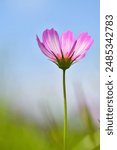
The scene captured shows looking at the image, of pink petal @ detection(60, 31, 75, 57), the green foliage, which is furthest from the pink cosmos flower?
the green foliage

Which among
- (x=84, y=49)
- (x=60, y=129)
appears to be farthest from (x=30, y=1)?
(x=60, y=129)

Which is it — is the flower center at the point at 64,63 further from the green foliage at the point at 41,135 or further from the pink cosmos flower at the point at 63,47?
the green foliage at the point at 41,135

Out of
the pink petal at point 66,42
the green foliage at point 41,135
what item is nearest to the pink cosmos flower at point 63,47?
the pink petal at point 66,42

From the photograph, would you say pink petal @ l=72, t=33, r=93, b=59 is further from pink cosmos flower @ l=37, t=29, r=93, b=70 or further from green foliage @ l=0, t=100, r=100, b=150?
green foliage @ l=0, t=100, r=100, b=150

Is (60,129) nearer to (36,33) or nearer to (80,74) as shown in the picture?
(80,74)

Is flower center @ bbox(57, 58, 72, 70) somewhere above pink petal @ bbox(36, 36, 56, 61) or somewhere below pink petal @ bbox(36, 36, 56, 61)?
below

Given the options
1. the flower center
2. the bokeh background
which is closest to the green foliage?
the bokeh background

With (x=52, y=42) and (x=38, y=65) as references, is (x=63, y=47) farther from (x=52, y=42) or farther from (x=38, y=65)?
(x=38, y=65)
